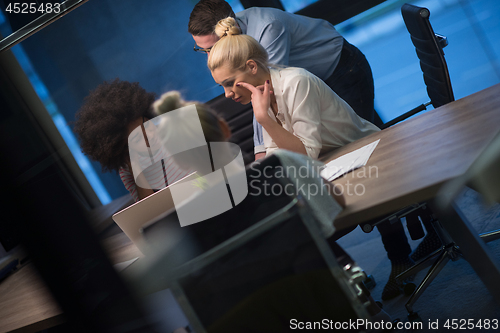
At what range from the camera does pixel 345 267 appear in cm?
79

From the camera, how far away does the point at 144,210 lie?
4.25 ft

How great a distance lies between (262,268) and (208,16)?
1.57 m

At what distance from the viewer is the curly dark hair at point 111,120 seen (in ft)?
5.65

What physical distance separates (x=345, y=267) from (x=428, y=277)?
80cm

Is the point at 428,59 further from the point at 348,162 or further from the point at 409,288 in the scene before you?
the point at 409,288

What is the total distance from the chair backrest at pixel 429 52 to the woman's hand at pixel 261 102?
1.91 ft

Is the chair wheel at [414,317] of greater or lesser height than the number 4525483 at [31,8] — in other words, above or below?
below

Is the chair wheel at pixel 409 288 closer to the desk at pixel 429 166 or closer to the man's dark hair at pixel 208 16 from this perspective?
the desk at pixel 429 166

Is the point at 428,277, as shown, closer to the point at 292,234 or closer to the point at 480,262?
the point at 480,262

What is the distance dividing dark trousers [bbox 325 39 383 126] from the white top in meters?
0.59

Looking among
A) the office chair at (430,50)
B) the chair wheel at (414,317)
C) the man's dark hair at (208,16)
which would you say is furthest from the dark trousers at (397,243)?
the man's dark hair at (208,16)

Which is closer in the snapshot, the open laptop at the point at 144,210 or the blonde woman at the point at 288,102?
the open laptop at the point at 144,210

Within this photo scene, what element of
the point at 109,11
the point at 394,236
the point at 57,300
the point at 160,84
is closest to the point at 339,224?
the point at 57,300

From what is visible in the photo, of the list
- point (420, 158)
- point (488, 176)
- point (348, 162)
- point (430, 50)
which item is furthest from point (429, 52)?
point (488, 176)
